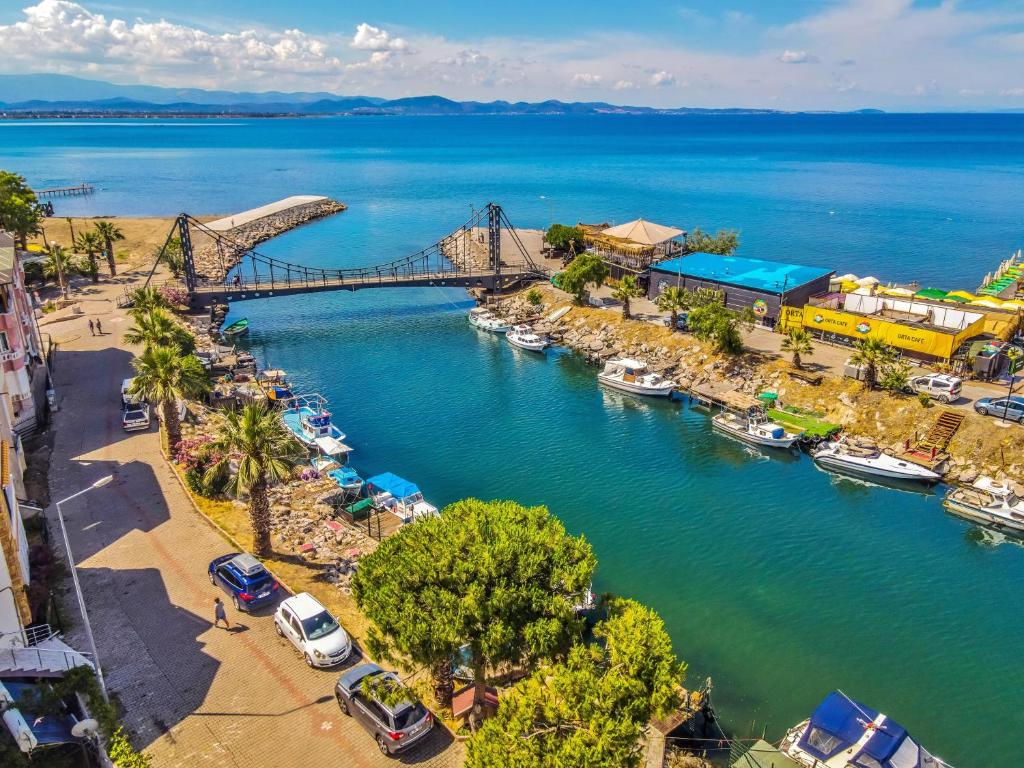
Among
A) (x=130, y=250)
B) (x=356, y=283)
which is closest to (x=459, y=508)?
(x=356, y=283)

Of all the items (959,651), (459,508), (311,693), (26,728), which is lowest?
(959,651)

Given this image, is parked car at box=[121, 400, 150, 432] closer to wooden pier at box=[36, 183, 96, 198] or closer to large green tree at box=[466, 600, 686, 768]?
large green tree at box=[466, 600, 686, 768]

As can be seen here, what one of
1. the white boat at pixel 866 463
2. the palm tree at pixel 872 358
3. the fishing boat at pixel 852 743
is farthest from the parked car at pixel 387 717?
the palm tree at pixel 872 358

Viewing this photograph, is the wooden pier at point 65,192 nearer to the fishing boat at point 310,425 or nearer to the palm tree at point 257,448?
the fishing boat at point 310,425

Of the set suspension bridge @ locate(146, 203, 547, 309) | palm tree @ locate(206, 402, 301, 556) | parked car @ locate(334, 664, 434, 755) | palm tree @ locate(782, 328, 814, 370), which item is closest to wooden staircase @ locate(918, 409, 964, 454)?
palm tree @ locate(782, 328, 814, 370)

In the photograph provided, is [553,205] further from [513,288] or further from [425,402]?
[425,402]
